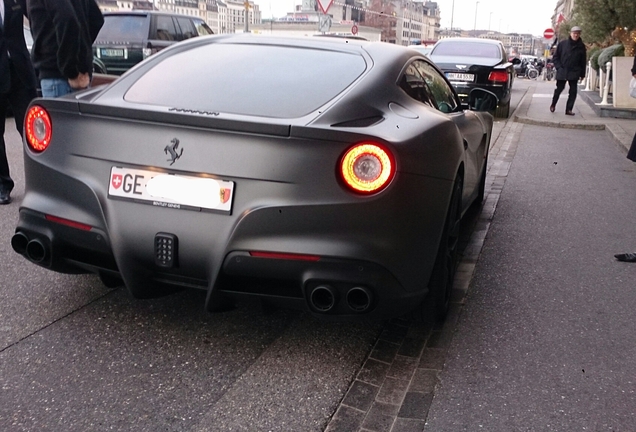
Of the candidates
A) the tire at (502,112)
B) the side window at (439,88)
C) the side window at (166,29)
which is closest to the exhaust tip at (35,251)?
the side window at (439,88)

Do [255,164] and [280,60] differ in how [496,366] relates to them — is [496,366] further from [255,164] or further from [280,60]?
[280,60]

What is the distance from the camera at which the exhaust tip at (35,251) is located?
10.1ft

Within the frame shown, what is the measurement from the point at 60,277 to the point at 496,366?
2.50m

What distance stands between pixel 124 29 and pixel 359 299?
11622mm

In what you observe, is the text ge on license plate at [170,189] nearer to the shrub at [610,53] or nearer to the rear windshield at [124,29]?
the rear windshield at [124,29]

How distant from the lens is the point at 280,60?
3.47 m

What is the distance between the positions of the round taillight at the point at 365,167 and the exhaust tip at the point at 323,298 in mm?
417

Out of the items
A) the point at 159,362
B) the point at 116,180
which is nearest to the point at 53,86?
the point at 116,180

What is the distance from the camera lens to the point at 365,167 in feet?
8.80

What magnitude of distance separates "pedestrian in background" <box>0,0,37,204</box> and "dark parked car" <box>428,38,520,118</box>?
836 cm

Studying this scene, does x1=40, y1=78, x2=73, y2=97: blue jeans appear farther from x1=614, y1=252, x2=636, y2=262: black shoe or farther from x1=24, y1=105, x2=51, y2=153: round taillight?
x1=614, y1=252, x2=636, y2=262: black shoe

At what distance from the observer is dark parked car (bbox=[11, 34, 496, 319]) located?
2.68 meters

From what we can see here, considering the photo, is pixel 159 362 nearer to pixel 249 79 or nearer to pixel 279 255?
pixel 279 255

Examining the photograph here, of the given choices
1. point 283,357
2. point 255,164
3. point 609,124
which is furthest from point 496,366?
point 609,124
